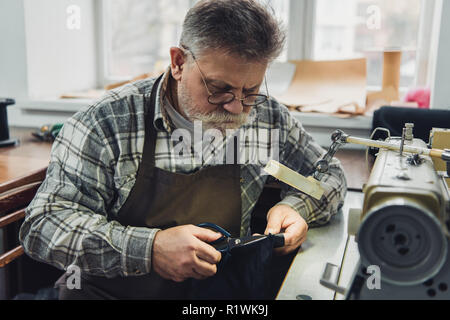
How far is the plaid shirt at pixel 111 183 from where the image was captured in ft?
3.71

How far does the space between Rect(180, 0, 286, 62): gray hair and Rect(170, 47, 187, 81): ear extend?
63 millimetres

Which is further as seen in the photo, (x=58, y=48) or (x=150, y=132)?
(x=58, y=48)

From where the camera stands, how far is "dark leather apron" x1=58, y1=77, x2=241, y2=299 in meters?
1.28

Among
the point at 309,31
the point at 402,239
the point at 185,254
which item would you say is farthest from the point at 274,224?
the point at 309,31

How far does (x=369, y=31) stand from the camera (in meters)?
2.38

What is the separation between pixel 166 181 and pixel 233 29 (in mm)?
443

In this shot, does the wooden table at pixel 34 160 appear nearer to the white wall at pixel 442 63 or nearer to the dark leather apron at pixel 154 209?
the white wall at pixel 442 63

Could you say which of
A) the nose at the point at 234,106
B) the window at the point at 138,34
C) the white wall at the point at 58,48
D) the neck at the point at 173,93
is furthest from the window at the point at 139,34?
the nose at the point at 234,106

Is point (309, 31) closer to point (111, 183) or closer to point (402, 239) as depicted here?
point (111, 183)

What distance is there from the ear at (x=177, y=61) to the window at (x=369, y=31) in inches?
49.4

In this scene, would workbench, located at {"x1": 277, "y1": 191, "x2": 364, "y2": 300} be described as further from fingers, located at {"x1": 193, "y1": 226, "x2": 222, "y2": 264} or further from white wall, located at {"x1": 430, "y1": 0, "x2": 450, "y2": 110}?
white wall, located at {"x1": 430, "y1": 0, "x2": 450, "y2": 110}

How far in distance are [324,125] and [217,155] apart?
821 millimetres

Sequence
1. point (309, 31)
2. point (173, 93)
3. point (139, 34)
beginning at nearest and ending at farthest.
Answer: point (173, 93) < point (309, 31) < point (139, 34)

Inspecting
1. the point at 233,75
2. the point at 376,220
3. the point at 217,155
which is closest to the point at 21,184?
the point at 217,155
